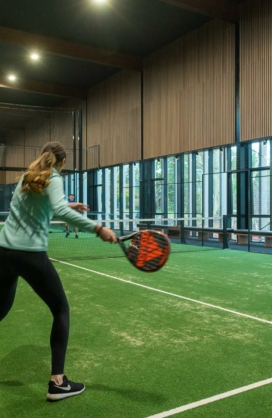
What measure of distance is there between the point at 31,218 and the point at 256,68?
11368mm

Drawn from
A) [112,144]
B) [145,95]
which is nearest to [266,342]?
[145,95]

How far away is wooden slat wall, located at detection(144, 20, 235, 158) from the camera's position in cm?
1342

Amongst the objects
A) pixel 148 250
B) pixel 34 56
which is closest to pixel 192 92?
pixel 34 56

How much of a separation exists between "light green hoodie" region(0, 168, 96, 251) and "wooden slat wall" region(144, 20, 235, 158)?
37.4ft

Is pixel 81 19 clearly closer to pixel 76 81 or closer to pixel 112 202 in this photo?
pixel 76 81

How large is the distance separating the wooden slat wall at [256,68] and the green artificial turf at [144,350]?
6.79 metres

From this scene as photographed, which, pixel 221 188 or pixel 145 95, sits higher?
pixel 145 95

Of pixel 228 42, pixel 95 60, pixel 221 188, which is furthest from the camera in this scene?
pixel 95 60

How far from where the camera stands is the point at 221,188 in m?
15.5

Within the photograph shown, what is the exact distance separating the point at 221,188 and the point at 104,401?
1334cm

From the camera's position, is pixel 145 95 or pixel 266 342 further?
pixel 145 95

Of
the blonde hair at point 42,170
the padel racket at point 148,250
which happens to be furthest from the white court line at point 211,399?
the blonde hair at point 42,170

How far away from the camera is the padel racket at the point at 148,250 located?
270cm

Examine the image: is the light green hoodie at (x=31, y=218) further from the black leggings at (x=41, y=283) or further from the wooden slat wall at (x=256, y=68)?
the wooden slat wall at (x=256, y=68)
